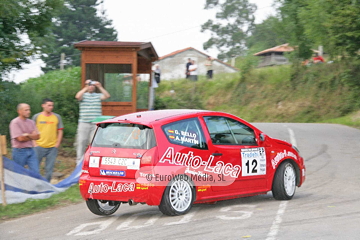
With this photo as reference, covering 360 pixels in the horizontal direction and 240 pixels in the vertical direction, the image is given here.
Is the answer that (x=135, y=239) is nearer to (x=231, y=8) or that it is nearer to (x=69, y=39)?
(x=69, y=39)

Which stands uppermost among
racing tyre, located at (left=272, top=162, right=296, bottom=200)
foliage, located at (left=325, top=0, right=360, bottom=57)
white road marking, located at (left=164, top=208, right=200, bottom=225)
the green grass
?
foliage, located at (left=325, top=0, right=360, bottom=57)

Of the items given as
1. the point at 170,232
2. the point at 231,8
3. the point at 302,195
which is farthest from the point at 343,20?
the point at 231,8

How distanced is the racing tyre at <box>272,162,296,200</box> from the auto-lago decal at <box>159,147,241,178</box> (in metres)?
0.91

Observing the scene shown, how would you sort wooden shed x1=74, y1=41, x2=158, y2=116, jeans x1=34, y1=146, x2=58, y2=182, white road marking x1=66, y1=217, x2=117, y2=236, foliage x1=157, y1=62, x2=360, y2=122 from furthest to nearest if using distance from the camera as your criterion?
foliage x1=157, y1=62, x2=360, y2=122 → wooden shed x1=74, y1=41, x2=158, y2=116 → jeans x1=34, y1=146, x2=58, y2=182 → white road marking x1=66, y1=217, x2=117, y2=236

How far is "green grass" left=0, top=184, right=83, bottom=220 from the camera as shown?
8.59 m

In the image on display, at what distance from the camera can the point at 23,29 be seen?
15.6 m

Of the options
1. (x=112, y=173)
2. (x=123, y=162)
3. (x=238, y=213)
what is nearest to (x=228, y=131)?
(x=238, y=213)

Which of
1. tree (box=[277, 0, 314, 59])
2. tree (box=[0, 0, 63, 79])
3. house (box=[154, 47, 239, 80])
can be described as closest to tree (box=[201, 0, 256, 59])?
house (box=[154, 47, 239, 80])

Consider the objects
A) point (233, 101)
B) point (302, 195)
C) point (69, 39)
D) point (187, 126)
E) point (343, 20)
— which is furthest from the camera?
point (69, 39)

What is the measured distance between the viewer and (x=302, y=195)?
957 cm

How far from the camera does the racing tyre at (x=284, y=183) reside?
8.94 metres

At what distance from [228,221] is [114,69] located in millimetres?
10573

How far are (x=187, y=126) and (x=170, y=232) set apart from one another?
6.01ft

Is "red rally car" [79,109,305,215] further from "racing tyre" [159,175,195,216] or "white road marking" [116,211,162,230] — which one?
"white road marking" [116,211,162,230]
